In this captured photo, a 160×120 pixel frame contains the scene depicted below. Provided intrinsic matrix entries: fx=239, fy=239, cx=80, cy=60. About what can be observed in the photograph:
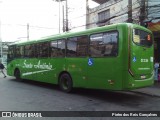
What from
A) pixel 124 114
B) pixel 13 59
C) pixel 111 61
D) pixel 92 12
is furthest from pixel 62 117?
pixel 92 12

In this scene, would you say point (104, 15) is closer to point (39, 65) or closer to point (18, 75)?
point (18, 75)

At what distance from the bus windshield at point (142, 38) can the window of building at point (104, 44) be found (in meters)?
0.79

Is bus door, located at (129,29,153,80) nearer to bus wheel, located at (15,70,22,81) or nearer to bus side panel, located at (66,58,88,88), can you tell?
bus side panel, located at (66,58,88,88)

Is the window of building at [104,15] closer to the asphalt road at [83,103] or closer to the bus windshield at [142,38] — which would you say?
the bus windshield at [142,38]

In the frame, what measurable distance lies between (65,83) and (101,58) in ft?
10.2

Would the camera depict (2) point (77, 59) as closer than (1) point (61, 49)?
Yes

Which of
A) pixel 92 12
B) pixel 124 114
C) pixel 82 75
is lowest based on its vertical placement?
pixel 124 114

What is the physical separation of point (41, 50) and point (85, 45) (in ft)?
13.7

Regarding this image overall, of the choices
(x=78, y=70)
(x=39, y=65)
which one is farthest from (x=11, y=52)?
(x=78, y=70)

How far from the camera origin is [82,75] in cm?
1081

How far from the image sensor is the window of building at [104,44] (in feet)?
30.6

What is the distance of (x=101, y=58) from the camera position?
9805 mm

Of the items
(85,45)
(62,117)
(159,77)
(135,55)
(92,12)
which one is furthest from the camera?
(92,12)

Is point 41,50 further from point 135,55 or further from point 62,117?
point 62,117
